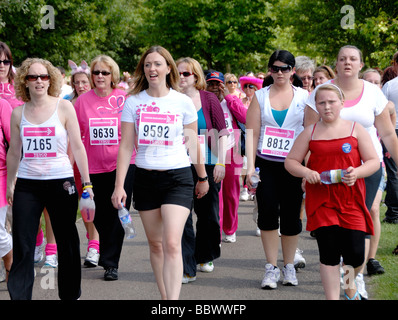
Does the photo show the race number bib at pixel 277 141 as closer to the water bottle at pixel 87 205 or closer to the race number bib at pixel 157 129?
the race number bib at pixel 157 129

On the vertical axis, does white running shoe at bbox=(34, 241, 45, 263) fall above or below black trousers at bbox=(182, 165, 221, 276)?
below

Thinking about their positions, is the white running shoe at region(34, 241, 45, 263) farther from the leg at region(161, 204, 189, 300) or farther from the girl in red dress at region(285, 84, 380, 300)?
the girl in red dress at region(285, 84, 380, 300)

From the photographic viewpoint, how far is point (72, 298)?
5.72 meters

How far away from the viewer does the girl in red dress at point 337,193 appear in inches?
203

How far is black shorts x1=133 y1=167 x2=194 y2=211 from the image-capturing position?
5262mm

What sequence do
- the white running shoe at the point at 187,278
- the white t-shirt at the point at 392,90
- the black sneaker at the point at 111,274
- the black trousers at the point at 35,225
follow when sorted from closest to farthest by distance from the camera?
the black trousers at the point at 35,225, the white running shoe at the point at 187,278, the black sneaker at the point at 111,274, the white t-shirt at the point at 392,90

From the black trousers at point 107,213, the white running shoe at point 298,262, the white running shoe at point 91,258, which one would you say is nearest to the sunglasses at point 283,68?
the black trousers at point 107,213

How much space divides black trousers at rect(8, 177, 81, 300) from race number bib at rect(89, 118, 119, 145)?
1.69m

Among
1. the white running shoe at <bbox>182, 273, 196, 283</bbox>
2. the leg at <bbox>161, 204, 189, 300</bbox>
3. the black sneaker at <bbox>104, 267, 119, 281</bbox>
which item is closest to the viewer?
the leg at <bbox>161, 204, 189, 300</bbox>

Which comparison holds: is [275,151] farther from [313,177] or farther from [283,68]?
[313,177]

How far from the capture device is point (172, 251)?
512 centimetres

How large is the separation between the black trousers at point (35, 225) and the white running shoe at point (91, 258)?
1834 mm

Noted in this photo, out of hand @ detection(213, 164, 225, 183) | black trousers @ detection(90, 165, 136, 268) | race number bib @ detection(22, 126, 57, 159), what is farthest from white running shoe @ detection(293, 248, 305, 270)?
race number bib @ detection(22, 126, 57, 159)
